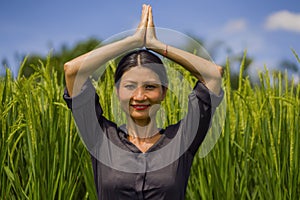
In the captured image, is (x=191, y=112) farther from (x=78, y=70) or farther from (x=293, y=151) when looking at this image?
(x=293, y=151)

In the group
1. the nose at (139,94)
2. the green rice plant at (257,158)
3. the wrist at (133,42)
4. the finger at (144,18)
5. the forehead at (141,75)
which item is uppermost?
the finger at (144,18)

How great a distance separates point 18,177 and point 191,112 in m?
1.34

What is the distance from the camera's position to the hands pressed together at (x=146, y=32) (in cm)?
150

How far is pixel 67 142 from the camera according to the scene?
8.50ft

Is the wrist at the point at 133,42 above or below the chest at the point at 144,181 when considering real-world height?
above

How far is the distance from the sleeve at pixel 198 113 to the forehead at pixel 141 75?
0.48 feet

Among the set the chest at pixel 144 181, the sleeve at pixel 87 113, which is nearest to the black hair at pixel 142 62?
the sleeve at pixel 87 113

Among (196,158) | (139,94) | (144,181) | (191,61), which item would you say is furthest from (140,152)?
(196,158)

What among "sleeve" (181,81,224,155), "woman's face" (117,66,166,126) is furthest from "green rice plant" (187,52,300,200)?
"woman's face" (117,66,166,126)

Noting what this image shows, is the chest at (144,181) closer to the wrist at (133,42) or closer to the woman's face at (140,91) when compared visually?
the woman's face at (140,91)

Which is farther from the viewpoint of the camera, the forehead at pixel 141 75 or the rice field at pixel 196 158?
the rice field at pixel 196 158

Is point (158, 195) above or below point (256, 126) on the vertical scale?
below

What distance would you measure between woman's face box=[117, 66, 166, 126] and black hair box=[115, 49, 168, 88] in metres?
0.02

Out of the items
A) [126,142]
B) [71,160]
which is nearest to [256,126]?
[71,160]
